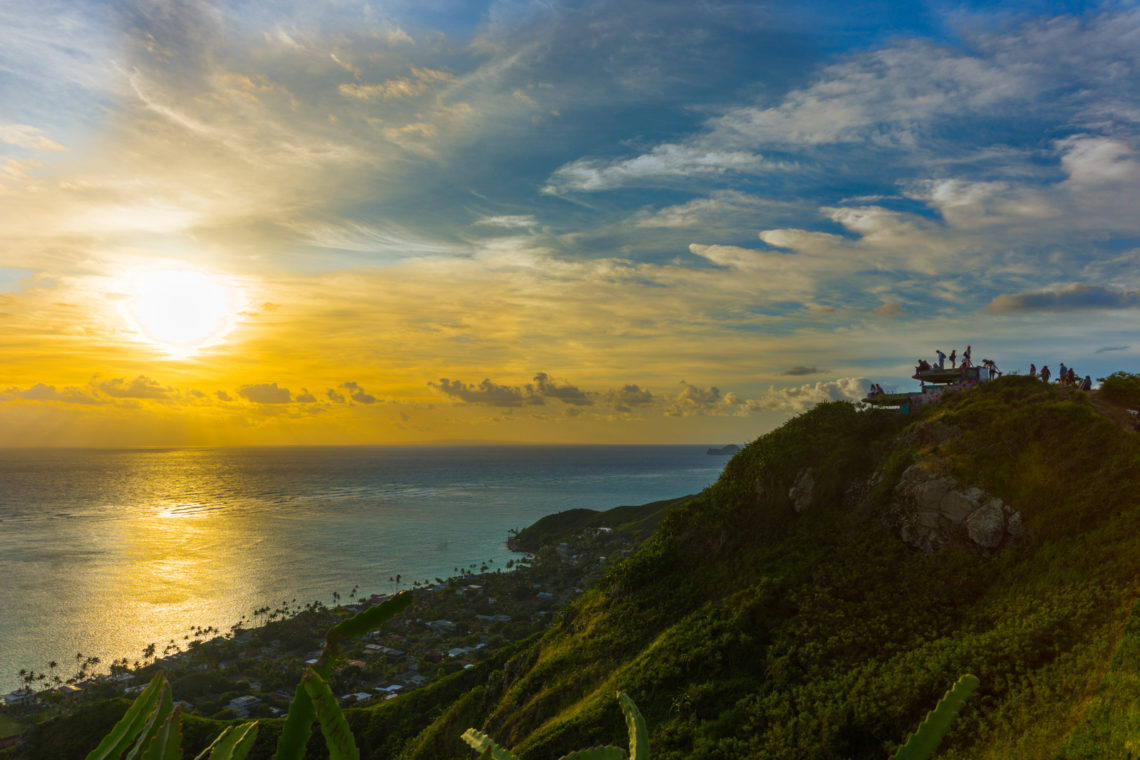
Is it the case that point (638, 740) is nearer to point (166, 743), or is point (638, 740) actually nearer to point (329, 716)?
point (329, 716)

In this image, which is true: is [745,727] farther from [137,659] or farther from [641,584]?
[137,659]

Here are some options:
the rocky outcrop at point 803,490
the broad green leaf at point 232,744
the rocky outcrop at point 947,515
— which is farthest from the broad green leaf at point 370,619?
the rocky outcrop at point 803,490

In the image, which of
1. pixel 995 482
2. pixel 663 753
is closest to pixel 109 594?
pixel 663 753

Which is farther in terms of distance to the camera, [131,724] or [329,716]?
[131,724]

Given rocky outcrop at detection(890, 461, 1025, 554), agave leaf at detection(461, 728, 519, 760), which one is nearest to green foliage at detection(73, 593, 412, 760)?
agave leaf at detection(461, 728, 519, 760)

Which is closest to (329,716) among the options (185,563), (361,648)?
(361,648)
